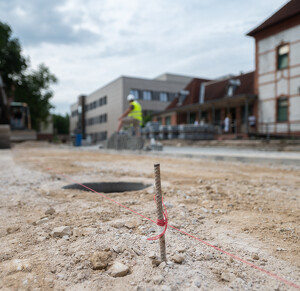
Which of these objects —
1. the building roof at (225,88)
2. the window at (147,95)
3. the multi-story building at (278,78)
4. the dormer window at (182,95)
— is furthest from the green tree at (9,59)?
the multi-story building at (278,78)

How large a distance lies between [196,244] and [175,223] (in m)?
0.40

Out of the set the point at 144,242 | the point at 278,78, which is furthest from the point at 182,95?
the point at 144,242

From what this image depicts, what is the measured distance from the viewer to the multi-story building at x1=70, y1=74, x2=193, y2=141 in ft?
116

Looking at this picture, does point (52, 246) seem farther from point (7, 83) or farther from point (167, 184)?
point (7, 83)

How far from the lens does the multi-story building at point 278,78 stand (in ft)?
53.2

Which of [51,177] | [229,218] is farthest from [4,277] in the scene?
[51,177]

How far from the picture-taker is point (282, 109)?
17406 millimetres

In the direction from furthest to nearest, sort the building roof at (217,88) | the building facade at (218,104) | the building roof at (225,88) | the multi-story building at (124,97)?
the multi-story building at (124,97)
the building roof at (217,88)
the building roof at (225,88)
the building facade at (218,104)

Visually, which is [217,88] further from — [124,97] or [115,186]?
[115,186]

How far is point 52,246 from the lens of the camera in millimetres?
1777

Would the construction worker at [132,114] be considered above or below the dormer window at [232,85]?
below

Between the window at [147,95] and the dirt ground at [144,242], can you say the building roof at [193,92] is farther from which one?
the dirt ground at [144,242]

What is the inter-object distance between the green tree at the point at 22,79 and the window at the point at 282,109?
25198 millimetres

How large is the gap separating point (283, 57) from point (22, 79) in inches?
1052
